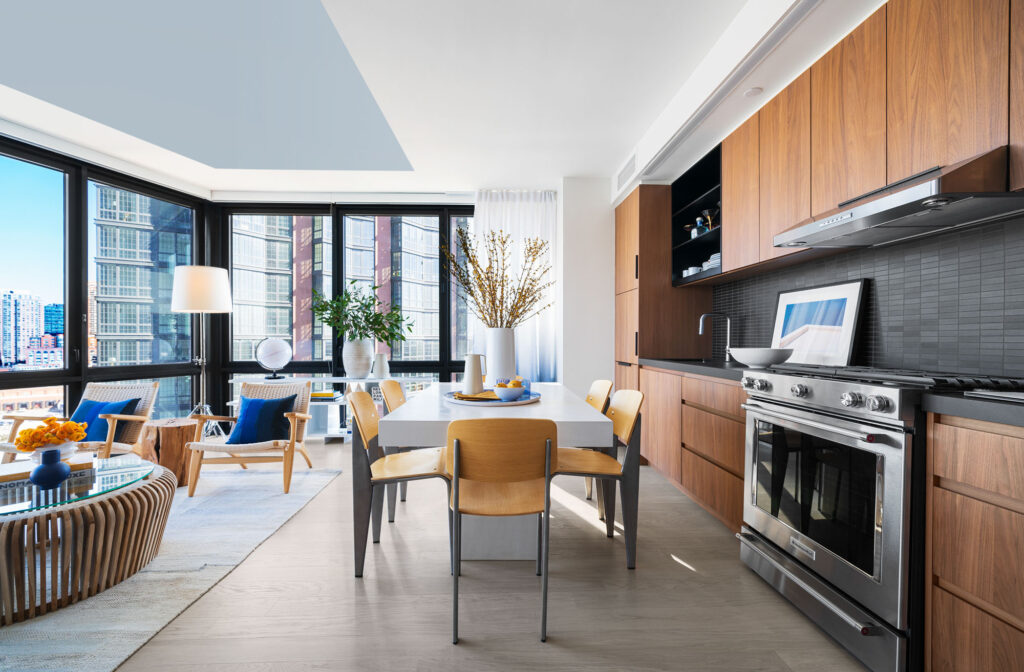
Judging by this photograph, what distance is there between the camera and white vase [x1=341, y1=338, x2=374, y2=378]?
16.6 feet

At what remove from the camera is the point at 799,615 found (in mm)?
2021

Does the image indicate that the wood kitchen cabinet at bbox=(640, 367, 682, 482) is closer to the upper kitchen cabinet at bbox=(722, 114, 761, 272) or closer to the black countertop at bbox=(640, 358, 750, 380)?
the black countertop at bbox=(640, 358, 750, 380)

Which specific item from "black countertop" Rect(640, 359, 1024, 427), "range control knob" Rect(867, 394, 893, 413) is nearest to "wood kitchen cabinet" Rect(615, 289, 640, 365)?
"range control knob" Rect(867, 394, 893, 413)

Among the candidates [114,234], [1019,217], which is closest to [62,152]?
[114,234]

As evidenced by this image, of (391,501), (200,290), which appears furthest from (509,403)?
(200,290)

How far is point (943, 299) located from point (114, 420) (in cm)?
477

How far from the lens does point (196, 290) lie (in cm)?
433

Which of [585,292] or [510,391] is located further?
[585,292]

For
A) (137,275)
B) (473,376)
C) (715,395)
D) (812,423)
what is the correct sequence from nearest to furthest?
(812,423), (473,376), (715,395), (137,275)

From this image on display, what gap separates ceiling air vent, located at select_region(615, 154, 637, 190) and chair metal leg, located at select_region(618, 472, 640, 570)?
280 cm

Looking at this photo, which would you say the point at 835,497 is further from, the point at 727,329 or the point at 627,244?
the point at 627,244

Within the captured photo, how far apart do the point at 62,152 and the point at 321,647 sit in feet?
14.4

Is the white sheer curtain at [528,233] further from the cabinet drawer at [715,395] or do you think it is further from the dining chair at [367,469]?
the dining chair at [367,469]

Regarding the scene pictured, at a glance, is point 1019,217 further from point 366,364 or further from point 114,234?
point 114,234
